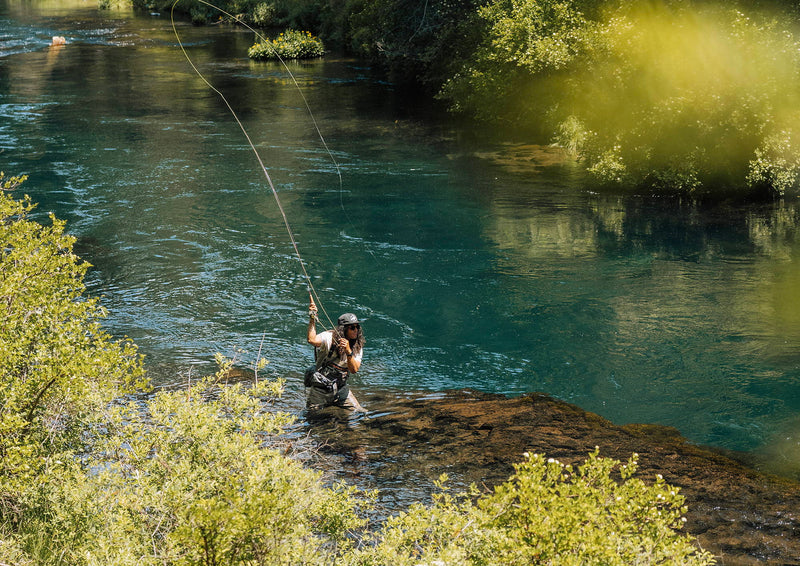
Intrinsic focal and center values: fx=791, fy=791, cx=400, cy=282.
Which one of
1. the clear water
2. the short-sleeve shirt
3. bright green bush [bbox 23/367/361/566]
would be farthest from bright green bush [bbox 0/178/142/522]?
the clear water

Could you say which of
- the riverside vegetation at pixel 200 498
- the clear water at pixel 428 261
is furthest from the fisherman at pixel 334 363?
the riverside vegetation at pixel 200 498

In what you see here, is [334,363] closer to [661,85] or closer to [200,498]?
[200,498]

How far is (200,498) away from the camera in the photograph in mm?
5082

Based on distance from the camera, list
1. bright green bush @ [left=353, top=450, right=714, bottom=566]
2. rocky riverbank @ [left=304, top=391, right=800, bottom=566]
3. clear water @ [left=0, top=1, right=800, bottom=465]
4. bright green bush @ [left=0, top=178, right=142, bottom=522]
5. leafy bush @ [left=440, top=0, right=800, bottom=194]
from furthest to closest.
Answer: leafy bush @ [left=440, top=0, right=800, bottom=194]
clear water @ [left=0, top=1, right=800, bottom=465]
rocky riverbank @ [left=304, top=391, right=800, bottom=566]
bright green bush @ [left=0, top=178, right=142, bottom=522]
bright green bush @ [left=353, top=450, right=714, bottom=566]

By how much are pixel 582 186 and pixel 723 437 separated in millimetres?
11591

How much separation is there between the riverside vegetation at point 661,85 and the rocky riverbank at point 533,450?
11.0 meters

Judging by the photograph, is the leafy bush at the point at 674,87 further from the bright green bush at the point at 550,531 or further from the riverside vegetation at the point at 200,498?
the bright green bush at the point at 550,531

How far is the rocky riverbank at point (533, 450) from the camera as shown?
700cm

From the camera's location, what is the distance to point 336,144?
24.3m

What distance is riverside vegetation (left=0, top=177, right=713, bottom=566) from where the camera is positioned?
464 cm

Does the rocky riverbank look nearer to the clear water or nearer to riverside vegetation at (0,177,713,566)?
the clear water

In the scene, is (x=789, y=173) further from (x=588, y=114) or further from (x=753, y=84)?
(x=588, y=114)

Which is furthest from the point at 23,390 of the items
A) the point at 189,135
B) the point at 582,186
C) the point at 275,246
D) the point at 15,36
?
the point at 15,36

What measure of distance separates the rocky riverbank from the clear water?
→ 822 millimetres
